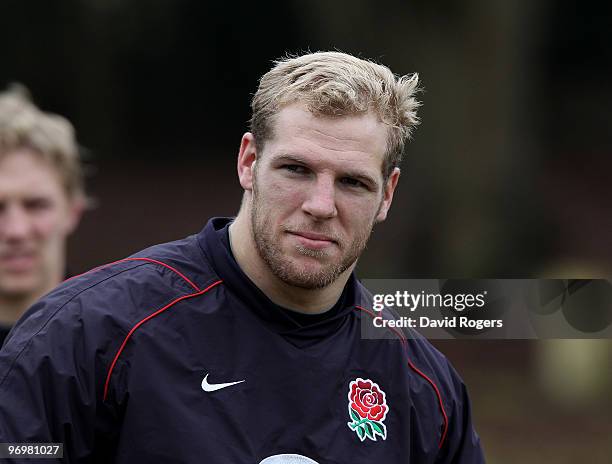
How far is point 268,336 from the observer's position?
3809mm

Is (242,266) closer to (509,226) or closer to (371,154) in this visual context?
(371,154)

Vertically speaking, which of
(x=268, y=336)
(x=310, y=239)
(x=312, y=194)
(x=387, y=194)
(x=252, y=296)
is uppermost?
(x=387, y=194)

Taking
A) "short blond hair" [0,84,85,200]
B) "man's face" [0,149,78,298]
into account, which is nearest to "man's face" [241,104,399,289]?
"man's face" [0,149,78,298]

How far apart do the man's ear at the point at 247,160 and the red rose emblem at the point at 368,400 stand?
0.73 metres

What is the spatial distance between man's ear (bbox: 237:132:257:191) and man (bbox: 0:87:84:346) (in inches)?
76.1

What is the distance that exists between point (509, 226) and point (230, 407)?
1095 centimetres

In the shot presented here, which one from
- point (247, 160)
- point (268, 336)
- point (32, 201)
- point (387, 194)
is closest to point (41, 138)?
point (32, 201)

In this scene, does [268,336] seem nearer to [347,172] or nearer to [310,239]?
[310,239]

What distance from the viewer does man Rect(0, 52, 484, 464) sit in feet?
11.3

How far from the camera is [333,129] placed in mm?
3773

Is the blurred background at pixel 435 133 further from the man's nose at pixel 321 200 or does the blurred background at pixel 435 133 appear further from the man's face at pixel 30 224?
the man's nose at pixel 321 200

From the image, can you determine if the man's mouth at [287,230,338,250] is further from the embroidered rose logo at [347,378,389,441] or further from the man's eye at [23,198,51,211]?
the man's eye at [23,198,51,211]

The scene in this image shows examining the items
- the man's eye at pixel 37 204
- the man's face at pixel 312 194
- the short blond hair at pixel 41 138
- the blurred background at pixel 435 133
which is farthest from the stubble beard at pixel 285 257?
the blurred background at pixel 435 133

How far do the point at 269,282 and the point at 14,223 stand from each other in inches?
93.9
